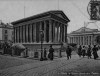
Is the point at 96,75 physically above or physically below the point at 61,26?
below

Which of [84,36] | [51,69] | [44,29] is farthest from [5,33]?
[51,69]

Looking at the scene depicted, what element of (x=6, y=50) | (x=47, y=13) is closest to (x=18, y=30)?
(x=47, y=13)

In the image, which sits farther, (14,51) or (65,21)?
(65,21)

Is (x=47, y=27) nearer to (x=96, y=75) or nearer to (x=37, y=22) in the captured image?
(x=37, y=22)

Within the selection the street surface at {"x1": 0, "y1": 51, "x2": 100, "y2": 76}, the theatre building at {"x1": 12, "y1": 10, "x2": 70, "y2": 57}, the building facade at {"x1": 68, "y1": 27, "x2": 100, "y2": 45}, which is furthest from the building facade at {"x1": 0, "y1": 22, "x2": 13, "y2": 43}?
the street surface at {"x1": 0, "y1": 51, "x2": 100, "y2": 76}

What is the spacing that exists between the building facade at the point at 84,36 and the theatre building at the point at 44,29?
3654cm

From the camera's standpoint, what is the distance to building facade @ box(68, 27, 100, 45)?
76988 mm

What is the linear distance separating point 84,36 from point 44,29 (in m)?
41.9

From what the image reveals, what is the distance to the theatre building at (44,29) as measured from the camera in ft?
117

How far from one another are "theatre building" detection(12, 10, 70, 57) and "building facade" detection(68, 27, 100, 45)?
36544 millimetres

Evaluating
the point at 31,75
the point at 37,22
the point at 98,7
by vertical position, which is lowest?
the point at 31,75

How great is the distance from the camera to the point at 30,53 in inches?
898

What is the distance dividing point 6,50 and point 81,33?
203 ft

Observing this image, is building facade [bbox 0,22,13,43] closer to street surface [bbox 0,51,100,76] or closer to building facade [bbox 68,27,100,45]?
building facade [bbox 68,27,100,45]
